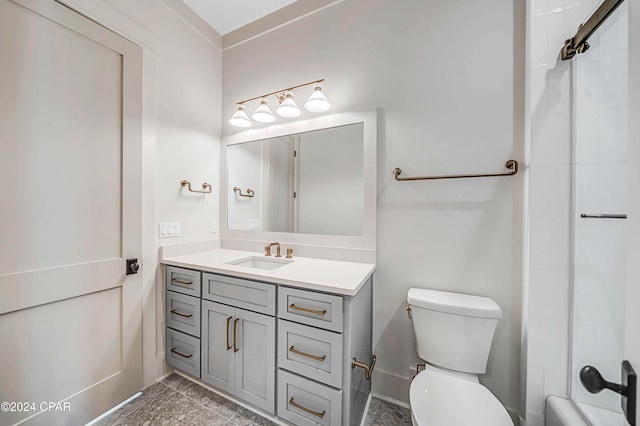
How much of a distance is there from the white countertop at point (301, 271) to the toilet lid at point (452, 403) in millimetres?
512

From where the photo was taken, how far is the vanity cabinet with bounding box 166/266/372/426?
1.17 meters

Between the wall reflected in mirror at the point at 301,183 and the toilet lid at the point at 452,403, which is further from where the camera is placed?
the wall reflected in mirror at the point at 301,183

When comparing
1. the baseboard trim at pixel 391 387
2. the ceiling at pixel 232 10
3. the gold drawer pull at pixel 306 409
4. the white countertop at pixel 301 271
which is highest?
the ceiling at pixel 232 10

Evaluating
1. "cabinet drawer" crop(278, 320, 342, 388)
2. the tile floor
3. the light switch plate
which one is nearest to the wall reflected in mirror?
the light switch plate

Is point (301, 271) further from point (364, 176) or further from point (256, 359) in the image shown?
point (364, 176)

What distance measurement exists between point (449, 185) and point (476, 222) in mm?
257

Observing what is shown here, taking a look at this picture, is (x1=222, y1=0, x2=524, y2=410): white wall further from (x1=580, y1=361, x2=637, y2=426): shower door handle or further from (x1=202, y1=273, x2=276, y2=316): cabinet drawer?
(x1=202, y1=273, x2=276, y2=316): cabinet drawer

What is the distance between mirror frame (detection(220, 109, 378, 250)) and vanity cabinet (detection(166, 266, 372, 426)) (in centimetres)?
34

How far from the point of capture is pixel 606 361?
0.90m

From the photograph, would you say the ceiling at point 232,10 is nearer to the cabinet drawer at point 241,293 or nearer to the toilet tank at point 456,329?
the cabinet drawer at point 241,293

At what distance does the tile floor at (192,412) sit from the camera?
1.37 metres

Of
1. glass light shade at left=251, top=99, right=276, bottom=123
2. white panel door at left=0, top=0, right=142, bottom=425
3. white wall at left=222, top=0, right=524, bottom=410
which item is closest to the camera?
white panel door at left=0, top=0, right=142, bottom=425

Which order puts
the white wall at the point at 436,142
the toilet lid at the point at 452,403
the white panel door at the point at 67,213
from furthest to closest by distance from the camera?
the white wall at the point at 436,142, the white panel door at the point at 67,213, the toilet lid at the point at 452,403

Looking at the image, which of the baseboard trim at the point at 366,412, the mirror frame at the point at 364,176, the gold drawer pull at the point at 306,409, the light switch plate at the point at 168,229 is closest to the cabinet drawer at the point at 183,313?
the light switch plate at the point at 168,229
